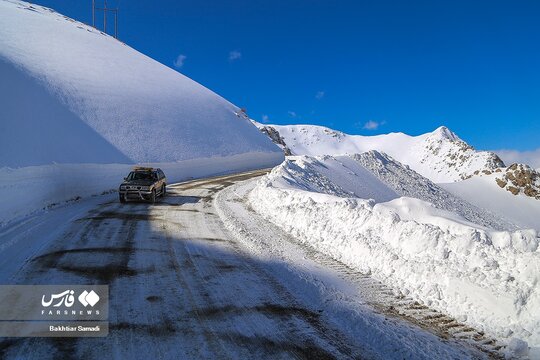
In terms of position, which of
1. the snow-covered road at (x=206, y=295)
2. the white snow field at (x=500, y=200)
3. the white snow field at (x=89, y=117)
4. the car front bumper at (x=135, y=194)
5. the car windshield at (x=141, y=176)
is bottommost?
the white snow field at (x=500, y=200)

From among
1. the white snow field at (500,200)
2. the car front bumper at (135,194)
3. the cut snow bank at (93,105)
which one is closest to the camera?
the car front bumper at (135,194)

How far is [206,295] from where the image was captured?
6.26 m

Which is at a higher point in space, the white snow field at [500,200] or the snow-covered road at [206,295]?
the snow-covered road at [206,295]

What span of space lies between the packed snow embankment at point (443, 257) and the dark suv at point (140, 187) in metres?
9.28

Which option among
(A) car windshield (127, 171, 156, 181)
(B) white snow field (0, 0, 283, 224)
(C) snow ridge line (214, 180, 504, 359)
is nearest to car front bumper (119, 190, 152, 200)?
(A) car windshield (127, 171, 156, 181)

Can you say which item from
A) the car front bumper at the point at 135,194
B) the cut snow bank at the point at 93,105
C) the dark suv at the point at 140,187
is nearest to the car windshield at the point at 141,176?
the dark suv at the point at 140,187

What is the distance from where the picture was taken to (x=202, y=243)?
998 centimetres

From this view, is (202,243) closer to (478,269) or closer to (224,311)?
(224,311)

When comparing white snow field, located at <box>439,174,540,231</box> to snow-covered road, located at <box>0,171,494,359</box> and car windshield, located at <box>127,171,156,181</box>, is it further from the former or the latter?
snow-covered road, located at <box>0,171,494,359</box>

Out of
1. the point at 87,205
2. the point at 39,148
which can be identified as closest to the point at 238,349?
the point at 87,205

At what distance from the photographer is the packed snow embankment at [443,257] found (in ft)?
17.2

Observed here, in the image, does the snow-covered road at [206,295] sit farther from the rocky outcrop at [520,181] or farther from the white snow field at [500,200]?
the rocky outcrop at [520,181]

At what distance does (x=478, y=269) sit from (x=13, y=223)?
41.4 feet

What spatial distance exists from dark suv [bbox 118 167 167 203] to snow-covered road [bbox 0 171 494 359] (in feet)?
17.0
